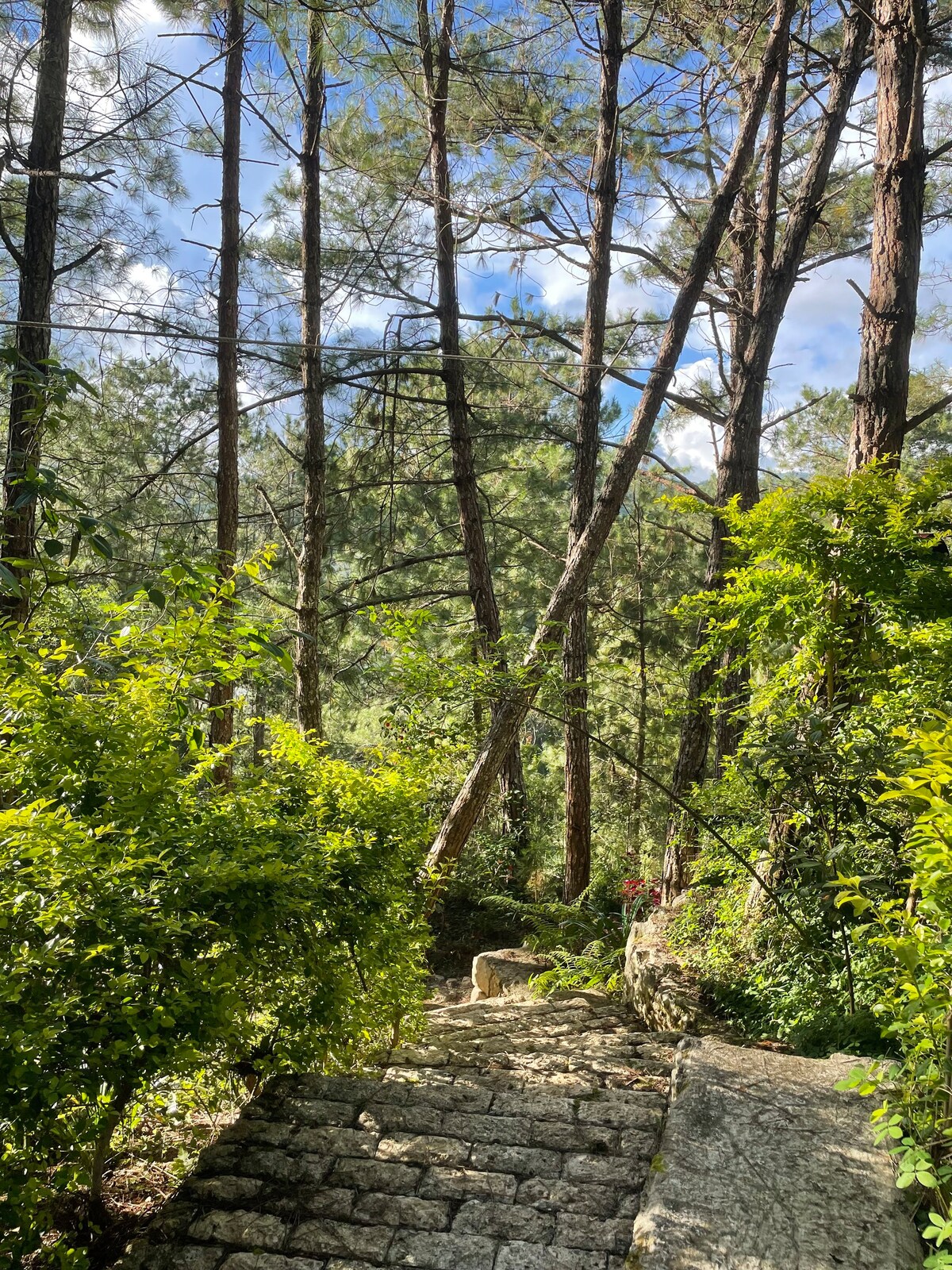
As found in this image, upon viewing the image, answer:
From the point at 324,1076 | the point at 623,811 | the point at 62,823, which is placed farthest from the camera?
the point at 623,811

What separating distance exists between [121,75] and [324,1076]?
6.88m

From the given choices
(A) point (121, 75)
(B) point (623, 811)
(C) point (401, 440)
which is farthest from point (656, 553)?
(A) point (121, 75)

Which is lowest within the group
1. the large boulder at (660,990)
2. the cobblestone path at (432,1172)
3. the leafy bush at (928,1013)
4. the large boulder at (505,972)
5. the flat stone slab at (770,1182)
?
the large boulder at (505,972)

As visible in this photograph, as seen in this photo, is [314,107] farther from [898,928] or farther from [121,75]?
[898,928]

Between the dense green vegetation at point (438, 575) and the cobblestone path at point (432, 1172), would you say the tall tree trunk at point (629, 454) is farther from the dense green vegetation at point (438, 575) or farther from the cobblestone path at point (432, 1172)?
the cobblestone path at point (432, 1172)

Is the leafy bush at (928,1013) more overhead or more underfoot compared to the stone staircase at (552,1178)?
more overhead

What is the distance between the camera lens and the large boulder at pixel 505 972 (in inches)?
238

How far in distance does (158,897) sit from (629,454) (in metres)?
4.69

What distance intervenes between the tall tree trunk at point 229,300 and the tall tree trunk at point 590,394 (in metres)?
3.20

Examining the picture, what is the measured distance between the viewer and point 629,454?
6.16 m

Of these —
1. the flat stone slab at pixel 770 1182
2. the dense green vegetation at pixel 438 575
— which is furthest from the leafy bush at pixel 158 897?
the flat stone slab at pixel 770 1182

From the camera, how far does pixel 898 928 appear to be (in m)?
2.78

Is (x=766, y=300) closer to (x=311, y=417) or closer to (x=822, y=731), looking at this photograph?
(x=311, y=417)

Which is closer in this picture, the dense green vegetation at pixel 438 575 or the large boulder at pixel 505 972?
the dense green vegetation at pixel 438 575
